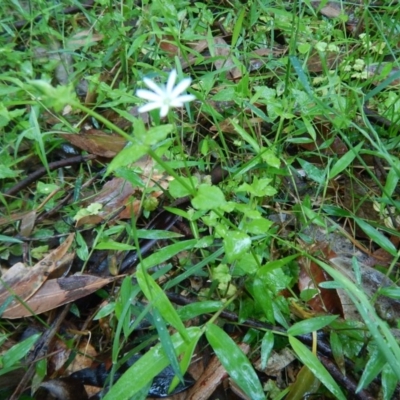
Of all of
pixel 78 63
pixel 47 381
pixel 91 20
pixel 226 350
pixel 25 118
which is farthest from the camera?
pixel 91 20

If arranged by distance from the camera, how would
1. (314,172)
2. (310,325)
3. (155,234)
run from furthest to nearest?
1. (314,172)
2. (155,234)
3. (310,325)

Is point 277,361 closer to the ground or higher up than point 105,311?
closer to the ground

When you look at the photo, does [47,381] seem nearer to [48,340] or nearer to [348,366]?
[48,340]

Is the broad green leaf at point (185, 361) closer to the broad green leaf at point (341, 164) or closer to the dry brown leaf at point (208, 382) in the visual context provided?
the dry brown leaf at point (208, 382)

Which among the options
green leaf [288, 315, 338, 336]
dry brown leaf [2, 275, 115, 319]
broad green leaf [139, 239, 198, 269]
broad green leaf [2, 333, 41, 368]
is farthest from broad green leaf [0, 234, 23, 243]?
green leaf [288, 315, 338, 336]

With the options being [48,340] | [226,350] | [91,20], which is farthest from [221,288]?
[91,20]

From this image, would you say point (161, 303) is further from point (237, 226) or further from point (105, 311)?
point (237, 226)

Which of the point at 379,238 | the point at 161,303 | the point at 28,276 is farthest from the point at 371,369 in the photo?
the point at 28,276
